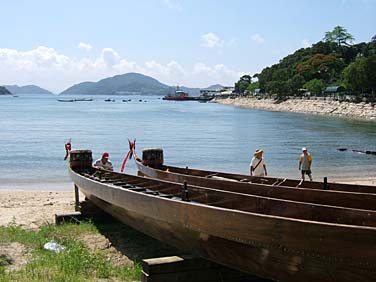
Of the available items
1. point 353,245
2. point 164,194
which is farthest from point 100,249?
point 353,245

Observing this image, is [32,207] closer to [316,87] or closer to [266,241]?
[266,241]

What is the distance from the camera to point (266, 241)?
6363mm

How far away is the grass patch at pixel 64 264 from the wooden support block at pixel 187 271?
986mm

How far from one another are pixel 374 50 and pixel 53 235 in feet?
462

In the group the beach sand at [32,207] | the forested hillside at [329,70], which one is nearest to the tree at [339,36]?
the forested hillside at [329,70]

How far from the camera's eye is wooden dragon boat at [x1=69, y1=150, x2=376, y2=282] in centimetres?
576

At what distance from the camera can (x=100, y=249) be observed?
9.89 m

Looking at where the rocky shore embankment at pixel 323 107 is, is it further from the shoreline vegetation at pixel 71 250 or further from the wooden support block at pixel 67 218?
the shoreline vegetation at pixel 71 250

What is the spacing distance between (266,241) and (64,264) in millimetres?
3777

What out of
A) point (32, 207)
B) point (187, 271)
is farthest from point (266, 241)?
point (32, 207)

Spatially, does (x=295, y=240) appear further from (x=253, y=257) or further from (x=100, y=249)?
(x=100, y=249)

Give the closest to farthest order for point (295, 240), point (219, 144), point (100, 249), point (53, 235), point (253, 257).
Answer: point (295, 240), point (253, 257), point (100, 249), point (53, 235), point (219, 144)

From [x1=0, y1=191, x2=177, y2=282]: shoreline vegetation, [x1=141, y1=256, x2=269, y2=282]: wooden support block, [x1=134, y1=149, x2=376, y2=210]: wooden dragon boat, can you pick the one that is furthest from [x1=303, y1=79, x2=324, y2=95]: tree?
[x1=141, y1=256, x2=269, y2=282]: wooden support block

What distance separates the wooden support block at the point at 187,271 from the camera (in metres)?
7.18
